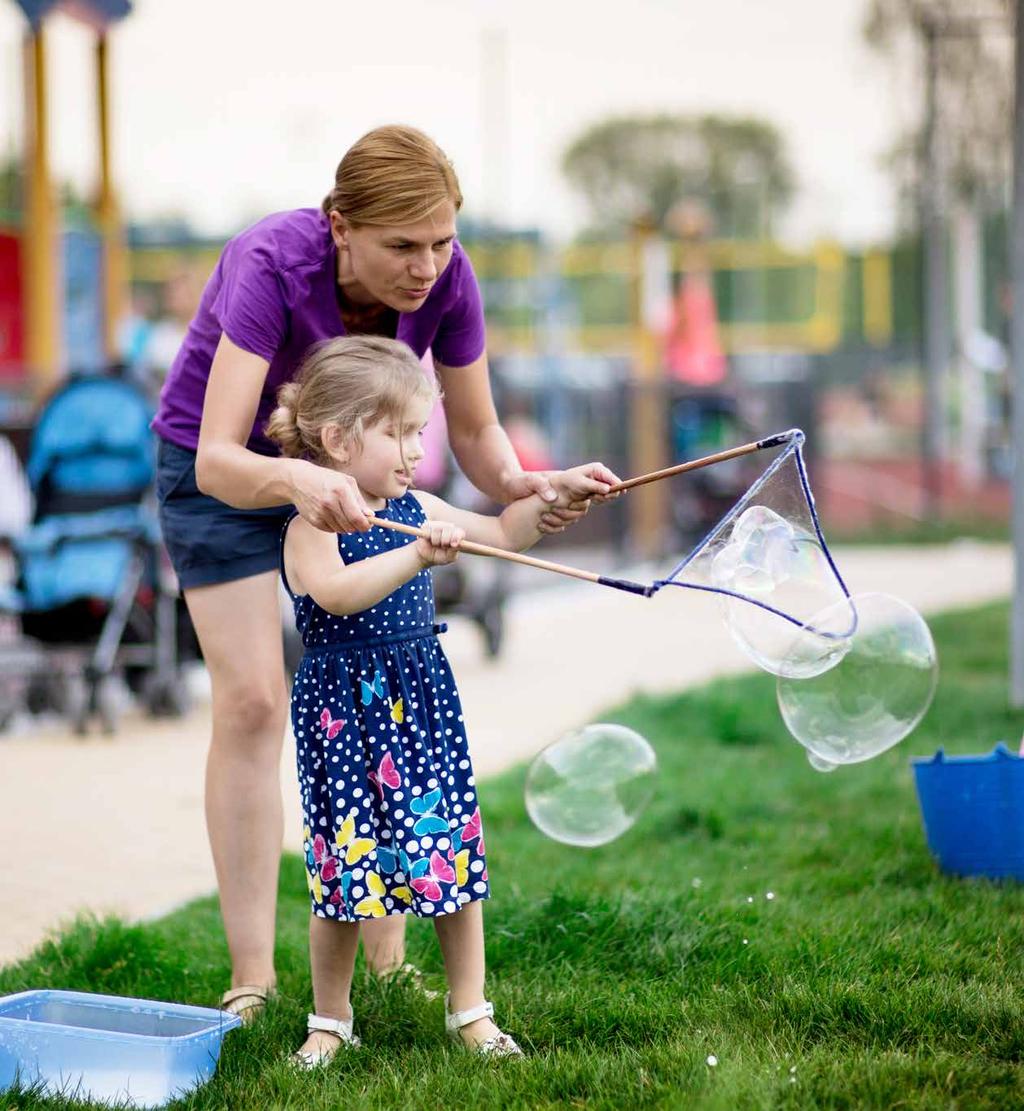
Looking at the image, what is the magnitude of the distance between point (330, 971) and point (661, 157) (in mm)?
56295

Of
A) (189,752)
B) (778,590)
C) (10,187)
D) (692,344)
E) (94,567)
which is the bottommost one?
(189,752)

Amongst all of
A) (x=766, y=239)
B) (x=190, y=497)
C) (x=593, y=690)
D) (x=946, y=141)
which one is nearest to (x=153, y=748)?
(x=593, y=690)

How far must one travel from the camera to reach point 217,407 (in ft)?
9.41

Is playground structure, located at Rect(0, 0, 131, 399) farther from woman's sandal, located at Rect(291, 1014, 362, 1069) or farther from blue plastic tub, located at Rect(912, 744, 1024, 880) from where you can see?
Answer: woman's sandal, located at Rect(291, 1014, 362, 1069)

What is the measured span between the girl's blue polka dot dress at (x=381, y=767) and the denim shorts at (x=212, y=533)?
0.26 m

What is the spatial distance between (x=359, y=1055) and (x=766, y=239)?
1008 inches

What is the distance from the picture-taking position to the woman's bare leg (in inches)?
122

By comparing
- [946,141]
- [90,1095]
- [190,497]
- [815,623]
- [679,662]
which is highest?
[946,141]

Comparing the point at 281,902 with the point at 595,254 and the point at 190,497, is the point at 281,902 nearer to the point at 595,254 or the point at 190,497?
the point at 190,497

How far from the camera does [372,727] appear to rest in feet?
9.18

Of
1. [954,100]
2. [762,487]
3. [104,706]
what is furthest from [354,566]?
[954,100]

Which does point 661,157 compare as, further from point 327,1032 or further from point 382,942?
point 327,1032

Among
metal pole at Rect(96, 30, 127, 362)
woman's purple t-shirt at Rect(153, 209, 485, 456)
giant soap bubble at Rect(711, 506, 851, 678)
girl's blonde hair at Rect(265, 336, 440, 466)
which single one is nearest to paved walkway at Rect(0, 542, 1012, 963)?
woman's purple t-shirt at Rect(153, 209, 485, 456)

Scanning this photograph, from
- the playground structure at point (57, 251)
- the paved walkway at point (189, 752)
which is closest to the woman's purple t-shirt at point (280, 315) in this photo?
the paved walkway at point (189, 752)
